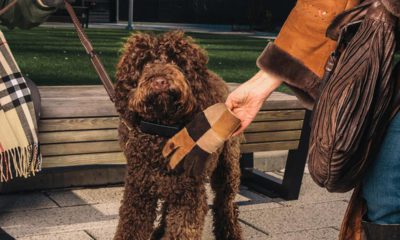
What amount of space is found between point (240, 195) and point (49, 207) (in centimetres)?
161

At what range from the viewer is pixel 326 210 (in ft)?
17.9

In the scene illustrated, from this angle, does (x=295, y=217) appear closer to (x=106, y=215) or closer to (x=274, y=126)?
(x=274, y=126)

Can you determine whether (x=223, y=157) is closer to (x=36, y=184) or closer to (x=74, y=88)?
(x=74, y=88)

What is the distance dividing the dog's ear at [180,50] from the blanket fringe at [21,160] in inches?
36.5

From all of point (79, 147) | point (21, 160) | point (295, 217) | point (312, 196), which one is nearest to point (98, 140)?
point (79, 147)

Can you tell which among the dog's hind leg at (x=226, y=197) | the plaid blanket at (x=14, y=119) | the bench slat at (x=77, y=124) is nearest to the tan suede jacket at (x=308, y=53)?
the plaid blanket at (x=14, y=119)

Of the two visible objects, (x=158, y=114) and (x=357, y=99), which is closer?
(x=357, y=99)

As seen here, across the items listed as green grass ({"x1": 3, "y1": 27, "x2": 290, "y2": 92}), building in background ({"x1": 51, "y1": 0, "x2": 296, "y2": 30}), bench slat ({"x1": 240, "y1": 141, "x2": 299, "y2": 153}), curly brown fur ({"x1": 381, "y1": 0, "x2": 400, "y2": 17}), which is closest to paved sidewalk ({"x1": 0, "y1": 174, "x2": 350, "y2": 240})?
bench slat ({"x1": 240, "y1": 141, "x2": 299, "y2": 153})

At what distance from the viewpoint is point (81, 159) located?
451 cm

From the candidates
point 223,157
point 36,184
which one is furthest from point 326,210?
point 36,184

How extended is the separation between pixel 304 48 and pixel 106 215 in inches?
131

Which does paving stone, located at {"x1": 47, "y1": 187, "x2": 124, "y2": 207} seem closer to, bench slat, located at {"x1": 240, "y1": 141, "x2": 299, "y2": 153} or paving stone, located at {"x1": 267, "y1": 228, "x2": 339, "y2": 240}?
Answer: bench slat, located at {"x1": 240, "y1": 141, "x2": 299, "y2": 153}

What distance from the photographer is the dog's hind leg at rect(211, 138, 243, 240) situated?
448 centimetres

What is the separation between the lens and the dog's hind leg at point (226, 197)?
4484 millimetres
